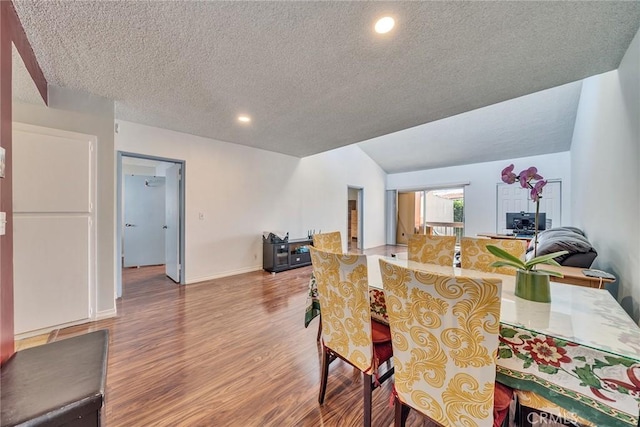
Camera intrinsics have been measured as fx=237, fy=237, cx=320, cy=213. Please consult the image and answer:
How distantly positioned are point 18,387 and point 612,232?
3.87 meters

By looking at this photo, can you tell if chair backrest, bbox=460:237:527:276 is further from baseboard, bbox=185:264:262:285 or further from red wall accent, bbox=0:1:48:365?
baseboard, bbox=185:264:262:285

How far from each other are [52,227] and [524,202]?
8.17 meters

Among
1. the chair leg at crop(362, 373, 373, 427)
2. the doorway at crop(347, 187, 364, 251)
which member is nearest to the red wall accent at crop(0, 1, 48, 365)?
the chair leg at crop(362, 373, 373, 427)

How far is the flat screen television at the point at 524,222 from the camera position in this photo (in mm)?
5117

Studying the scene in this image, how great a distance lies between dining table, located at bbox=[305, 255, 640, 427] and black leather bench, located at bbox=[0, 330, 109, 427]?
1.49 metres

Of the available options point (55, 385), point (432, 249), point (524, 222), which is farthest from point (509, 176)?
point (524, 222)

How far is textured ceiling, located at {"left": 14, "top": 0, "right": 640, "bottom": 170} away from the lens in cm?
144

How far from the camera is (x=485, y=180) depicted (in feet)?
20.6

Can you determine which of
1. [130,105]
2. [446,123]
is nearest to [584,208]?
[446,123]

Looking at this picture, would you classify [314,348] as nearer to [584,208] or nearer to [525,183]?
[525,183]

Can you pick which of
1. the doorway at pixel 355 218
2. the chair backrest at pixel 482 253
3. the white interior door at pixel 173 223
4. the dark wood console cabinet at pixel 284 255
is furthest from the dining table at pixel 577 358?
the doorway at pixel 355 218

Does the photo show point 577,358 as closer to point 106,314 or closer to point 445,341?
point 445,341

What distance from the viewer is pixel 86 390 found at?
76 centimetres

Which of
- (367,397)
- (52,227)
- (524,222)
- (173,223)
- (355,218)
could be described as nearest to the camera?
(367,397)
